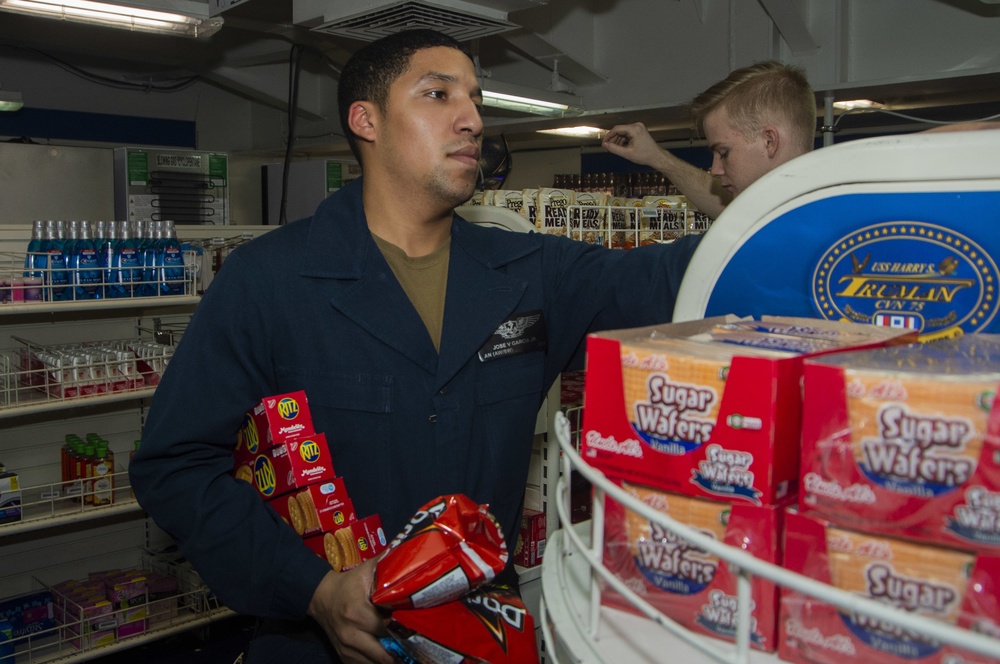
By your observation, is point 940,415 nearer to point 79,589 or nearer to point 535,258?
point 535,258

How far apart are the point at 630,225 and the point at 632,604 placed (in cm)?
243

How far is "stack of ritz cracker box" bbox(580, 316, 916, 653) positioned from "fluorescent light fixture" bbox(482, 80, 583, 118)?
168 inches

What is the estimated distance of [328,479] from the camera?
164 centimetres

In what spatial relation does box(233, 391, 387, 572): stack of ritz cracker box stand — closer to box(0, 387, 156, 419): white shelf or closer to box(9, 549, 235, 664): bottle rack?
box(0, 387, 156, 419): white shelf

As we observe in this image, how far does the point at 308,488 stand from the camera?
5.24ft

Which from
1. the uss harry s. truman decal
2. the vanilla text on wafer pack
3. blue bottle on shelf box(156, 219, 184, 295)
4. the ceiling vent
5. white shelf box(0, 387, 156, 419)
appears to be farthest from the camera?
blue bottle on shelf box(156, 219, 184, 295)

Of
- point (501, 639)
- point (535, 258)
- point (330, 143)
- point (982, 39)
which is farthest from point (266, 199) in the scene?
point (501, 639)

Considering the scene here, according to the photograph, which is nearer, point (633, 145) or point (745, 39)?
point (633, 145)

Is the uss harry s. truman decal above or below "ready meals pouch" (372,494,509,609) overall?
above

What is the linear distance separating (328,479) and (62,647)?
10.8ft

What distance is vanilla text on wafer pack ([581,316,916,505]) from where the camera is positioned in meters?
0.74

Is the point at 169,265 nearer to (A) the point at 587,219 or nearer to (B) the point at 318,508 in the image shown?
(A) the point at 587,219

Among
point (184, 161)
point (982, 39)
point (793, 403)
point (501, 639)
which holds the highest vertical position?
point (982, 39)

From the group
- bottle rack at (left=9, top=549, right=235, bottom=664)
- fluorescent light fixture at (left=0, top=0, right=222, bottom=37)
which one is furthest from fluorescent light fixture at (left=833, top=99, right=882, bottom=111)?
bottle rack at (left=9, top=549, right=235, bottom=664)
